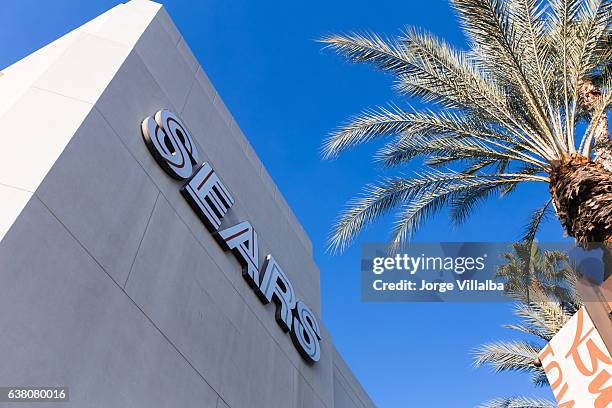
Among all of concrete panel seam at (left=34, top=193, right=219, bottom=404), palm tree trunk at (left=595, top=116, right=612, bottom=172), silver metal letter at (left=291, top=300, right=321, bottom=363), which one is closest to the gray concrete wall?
concrete panel seam at (left=34, top=193, right=219, bottom=404)

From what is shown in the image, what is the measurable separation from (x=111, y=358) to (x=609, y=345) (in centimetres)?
461

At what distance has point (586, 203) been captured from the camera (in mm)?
5969

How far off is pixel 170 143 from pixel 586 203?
5283mm

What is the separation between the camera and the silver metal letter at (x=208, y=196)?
7.17 m

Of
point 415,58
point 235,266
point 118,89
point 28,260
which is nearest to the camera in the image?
point 28,260

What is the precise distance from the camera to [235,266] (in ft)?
26.5

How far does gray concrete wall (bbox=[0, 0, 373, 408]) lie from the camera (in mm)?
4320

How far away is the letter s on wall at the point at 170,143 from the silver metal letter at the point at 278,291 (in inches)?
99.1

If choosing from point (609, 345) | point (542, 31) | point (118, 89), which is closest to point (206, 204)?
point (118, 89)

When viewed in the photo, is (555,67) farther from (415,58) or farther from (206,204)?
(206,204)

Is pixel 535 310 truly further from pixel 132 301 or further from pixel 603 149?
pixel 132 301

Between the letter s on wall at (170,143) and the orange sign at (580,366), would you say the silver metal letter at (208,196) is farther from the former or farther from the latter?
the orange sign at (580,366)

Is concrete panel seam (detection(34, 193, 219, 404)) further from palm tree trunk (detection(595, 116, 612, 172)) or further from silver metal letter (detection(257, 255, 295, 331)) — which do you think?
palm tree trunk (detection(595, 116, 612, 172))

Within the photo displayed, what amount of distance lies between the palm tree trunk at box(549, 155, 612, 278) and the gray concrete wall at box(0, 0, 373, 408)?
4720 mm
